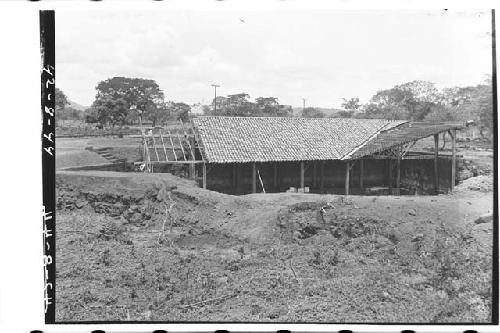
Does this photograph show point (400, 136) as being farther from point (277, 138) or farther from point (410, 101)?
point (410, 101)

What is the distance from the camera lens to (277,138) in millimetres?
20547

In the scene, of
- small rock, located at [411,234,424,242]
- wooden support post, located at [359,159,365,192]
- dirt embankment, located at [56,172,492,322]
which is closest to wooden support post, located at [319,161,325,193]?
wooden support post, located at [359,159,365,192]

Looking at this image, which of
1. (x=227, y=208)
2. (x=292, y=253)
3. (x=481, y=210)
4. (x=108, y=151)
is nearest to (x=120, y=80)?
(x=108, y=151)

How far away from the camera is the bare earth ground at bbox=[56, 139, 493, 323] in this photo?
9156 mm

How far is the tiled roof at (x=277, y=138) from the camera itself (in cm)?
1912

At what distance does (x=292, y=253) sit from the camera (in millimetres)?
11594

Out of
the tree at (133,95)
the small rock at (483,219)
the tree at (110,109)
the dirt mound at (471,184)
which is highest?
the tree at (133,95)

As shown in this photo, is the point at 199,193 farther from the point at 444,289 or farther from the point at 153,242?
the point at 444,289

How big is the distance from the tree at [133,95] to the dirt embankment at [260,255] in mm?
18528

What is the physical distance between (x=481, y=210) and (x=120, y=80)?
29.0m

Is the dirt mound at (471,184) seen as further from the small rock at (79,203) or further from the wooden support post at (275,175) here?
the small rock at (79,203)

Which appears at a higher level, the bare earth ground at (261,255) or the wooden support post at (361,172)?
the wooden support post at (361,172)

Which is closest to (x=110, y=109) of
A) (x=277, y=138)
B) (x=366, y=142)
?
(x=277, y=138)

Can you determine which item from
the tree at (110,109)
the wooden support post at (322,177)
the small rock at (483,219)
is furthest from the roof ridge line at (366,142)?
the tree at (110,109)
